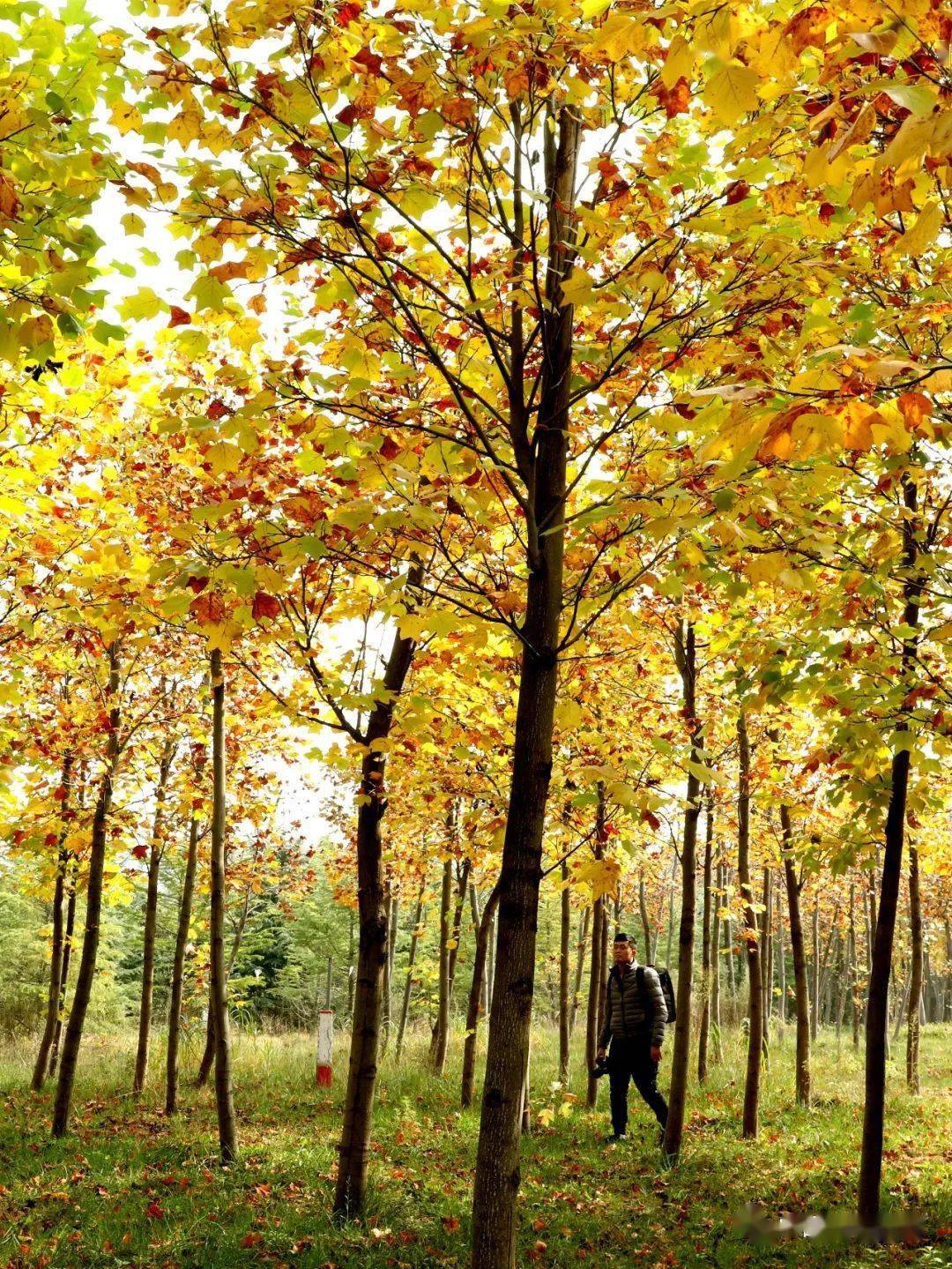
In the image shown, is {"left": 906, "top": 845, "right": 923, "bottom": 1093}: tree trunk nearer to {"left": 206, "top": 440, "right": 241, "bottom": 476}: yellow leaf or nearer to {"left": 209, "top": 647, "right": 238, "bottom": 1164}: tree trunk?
{"left": 209, "top": 647, "right": 238, "bottom": 1164}: tree trunk

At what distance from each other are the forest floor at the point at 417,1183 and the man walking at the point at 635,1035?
43 cm

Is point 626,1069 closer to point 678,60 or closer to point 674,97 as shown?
point 674,97

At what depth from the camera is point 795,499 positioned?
339cm

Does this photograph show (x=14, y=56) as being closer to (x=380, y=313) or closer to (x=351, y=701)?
(x=380, y=313)

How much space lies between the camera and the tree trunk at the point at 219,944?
277 inches

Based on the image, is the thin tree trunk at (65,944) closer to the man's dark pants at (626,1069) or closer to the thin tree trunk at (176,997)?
the thin tree trunk at (176,997)

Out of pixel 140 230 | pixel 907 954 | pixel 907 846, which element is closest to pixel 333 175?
pixel 140 230

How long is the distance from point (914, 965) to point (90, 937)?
980 cm

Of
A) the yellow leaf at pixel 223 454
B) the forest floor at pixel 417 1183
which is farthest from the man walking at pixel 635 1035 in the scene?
the yellow leaf at pixel 223 454

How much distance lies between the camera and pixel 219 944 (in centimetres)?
720

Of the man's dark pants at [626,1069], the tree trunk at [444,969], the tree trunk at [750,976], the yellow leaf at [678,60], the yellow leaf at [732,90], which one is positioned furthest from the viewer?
the tree trunk at [444,969]

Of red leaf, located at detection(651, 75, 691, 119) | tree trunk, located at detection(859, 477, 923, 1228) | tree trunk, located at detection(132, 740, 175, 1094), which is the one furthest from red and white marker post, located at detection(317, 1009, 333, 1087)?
red leaf, located at detection(651, 75, 691, 119)

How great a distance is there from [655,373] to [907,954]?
86.7 ft

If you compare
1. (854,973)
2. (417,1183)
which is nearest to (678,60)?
(417,1183)
